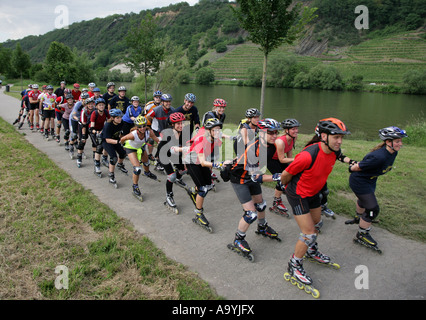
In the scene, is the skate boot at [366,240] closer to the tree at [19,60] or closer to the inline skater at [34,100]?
the inline skater at [34,100]

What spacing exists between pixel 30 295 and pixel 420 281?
5.81 metres

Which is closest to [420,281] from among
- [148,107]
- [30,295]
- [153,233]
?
[153,233]

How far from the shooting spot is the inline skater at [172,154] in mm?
6516

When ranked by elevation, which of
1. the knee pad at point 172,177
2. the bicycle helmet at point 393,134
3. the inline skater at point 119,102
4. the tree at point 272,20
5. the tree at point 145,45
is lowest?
the knee pad at point 172,177

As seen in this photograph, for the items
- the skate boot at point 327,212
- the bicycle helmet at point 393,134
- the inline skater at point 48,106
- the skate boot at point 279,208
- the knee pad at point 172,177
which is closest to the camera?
the bicycle helmet at point 393,134

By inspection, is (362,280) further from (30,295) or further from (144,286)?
(30,295)

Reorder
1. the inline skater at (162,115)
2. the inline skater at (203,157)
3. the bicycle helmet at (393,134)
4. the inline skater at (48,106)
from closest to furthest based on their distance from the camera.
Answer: the bicycle helmet at (393,134) → the inline skater at (203,157) → the inline skater at (162,115) → the inline skater at (48,106)

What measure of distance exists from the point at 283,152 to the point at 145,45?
18.4 meters

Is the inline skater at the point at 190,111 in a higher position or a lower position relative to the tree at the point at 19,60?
lower

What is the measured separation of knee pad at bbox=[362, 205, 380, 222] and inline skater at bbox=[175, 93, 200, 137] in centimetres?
531

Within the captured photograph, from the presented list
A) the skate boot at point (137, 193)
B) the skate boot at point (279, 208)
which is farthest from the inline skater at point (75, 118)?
the skate boot at point (279, 208)

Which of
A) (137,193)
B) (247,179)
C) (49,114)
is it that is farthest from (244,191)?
(49,114)

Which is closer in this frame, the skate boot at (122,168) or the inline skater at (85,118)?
the skate boot at (122,168)

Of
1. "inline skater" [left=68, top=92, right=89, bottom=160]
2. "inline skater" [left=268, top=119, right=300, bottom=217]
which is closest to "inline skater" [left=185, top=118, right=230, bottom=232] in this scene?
"inline skater" [left=268, top=119, right=300, bottom=217]
